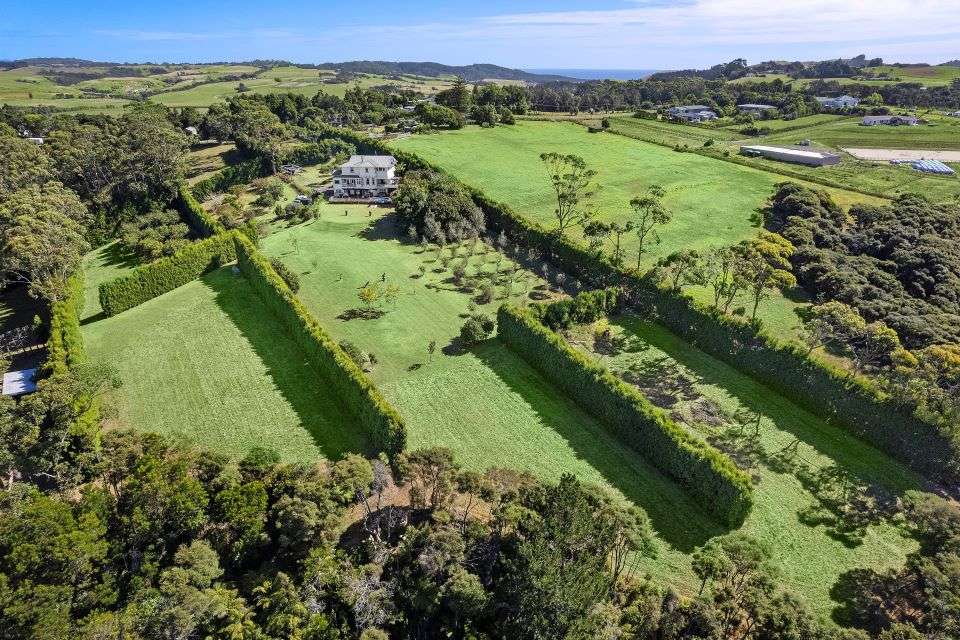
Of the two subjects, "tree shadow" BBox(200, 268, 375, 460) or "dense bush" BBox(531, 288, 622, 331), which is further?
"dense bush" BBox(531, 288, 622, 331)

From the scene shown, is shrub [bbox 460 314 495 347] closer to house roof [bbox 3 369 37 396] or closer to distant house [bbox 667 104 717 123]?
house roof [bbox 3 369 37 396]

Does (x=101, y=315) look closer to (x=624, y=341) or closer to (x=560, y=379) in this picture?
(x=560, y=379)

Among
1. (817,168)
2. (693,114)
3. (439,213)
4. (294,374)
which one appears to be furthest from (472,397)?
(693,114)

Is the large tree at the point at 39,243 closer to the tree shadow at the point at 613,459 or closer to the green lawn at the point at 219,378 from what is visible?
the green lawn at the point at 219,378

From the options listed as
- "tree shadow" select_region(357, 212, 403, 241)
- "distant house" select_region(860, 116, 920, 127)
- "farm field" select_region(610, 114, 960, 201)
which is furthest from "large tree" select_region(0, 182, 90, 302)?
"distant house" select_region(860, 116, 920, 127)

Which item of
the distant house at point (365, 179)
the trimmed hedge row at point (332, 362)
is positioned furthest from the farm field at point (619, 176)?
the trimmed hedge row at point (332, 362)

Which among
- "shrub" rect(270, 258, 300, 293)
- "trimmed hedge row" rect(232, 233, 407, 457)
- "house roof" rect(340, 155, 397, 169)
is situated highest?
"house roof" rect(340, 155, 397, 169)

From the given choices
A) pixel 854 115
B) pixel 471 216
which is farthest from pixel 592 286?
pixel 854 115
